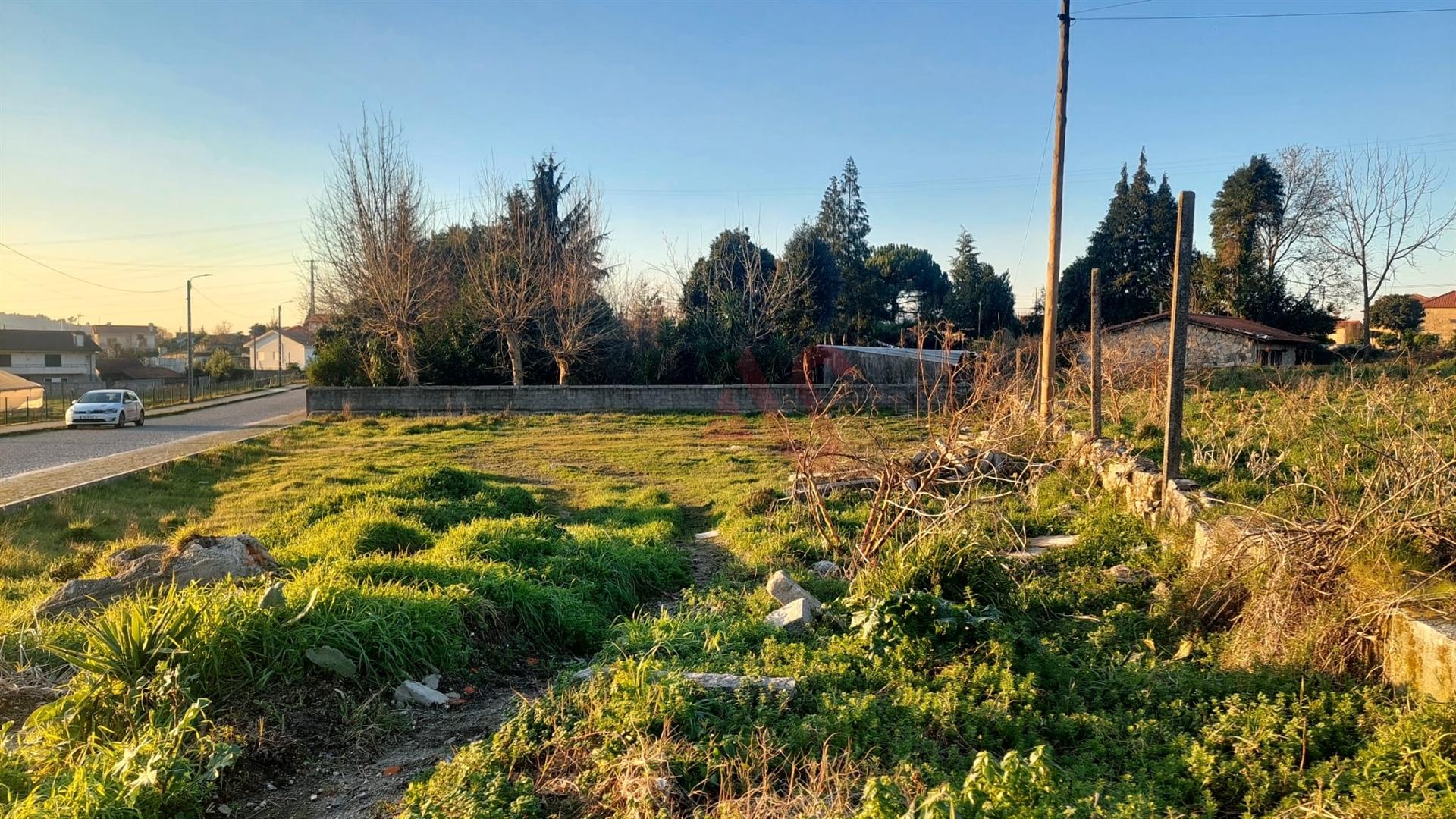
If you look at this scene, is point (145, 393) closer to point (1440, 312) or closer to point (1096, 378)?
point (1096, 378)

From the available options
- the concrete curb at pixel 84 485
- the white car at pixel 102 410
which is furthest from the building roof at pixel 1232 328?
the white car at pixel 102 410

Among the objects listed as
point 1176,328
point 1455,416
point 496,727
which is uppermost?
point 1176,328

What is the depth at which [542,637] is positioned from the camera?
5.63m

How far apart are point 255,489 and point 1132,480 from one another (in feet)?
38.6

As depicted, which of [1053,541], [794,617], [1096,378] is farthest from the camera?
[1096,378]

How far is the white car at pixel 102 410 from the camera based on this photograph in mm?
23875

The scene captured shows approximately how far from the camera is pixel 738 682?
3936 millimetres

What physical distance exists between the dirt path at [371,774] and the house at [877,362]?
1823 cm

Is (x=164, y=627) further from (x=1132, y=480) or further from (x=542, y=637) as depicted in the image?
(x=1132, y=480)

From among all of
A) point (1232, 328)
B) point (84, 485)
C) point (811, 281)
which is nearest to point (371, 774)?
point (84, 485)

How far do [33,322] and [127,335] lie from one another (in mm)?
13007

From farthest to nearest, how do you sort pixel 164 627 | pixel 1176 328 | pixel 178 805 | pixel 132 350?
pixel 132 350, pixel 1176 328, pixel 164 627, pixel 178 805

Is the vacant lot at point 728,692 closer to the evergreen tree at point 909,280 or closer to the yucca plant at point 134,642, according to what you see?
the yucca plant at point 134,642

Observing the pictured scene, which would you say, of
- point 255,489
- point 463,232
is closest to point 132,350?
point 463,232
